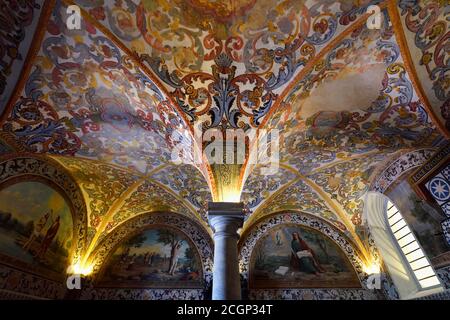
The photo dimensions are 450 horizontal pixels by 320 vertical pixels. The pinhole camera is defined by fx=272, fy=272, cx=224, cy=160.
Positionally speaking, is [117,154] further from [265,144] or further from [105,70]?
[265,144]

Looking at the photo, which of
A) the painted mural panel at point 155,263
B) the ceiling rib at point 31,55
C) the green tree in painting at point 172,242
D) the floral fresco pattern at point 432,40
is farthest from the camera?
the green tree in painting at point 172,242

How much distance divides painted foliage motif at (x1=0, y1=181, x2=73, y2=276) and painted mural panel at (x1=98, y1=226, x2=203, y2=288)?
4.46 feet

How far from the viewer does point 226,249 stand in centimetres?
355

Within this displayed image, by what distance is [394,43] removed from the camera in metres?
4.17

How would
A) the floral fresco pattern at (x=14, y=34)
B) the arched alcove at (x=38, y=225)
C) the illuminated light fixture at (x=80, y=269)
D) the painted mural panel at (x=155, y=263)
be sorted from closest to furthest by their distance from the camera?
the floral fresco pattern at (x=14, y=34), the arched alcove at (x=38, y=225), the illuminated light fixture at (x=80, y=269), the painted mural panel at (x=155, y=263)

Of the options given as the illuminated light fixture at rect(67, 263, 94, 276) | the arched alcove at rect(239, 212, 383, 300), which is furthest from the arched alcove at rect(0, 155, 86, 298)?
the arched alcove at rect(239, 212, 383, 300)

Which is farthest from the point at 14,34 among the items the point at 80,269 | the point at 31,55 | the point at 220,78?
the point at 80,269

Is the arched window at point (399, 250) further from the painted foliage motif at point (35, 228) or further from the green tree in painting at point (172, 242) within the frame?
the painted foliage motif at point (35, 228)

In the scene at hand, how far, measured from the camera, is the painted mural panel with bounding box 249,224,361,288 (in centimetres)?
761

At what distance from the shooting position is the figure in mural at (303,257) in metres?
7.81

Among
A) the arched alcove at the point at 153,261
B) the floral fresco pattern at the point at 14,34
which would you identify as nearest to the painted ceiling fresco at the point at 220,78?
the floral fresco pattern at the point at 14,34

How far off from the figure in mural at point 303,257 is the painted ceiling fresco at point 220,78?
3.29m

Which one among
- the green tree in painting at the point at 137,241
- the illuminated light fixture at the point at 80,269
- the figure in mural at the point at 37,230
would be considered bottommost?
the illuminated light fixture at the point at 80,269

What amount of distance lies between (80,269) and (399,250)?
8444mm
